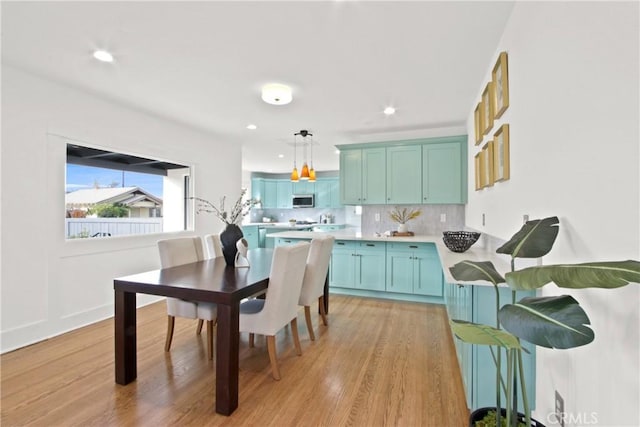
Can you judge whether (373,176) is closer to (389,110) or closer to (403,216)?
(403,216)

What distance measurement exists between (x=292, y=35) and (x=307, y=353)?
8.15 feet

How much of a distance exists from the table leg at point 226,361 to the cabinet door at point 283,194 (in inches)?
288

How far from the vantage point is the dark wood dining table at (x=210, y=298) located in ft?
5.97

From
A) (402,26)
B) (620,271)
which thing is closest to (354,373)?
(620,271)

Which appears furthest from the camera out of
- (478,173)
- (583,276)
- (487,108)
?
(478,173)

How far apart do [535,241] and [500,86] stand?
4.93 feet

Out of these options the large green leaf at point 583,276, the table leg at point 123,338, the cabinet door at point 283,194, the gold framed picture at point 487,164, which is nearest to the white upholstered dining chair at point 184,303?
the table leg at point 123,338

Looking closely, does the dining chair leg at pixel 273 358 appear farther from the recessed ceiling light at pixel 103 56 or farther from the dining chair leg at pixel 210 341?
the recessed ceiling light at pixel 103 56

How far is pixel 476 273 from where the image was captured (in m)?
1.15

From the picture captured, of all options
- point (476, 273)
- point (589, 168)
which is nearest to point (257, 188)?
point (476, 273)

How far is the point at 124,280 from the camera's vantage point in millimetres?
2086

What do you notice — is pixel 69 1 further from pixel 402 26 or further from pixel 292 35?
pixel 402 26

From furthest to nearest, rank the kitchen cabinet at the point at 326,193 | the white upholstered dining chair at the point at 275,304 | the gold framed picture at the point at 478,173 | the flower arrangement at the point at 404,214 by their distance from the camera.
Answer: the kitchen cabinet at the point at 326,193
the flower arrangement at the point at 404,214
the gold framed picture at the point at 478,173
the white upholstered dining chair at the point at 275,304

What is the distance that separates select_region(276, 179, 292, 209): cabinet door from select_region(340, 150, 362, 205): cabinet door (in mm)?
4361
